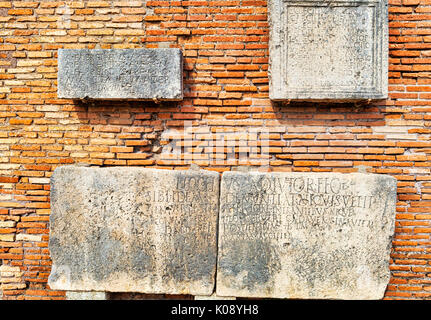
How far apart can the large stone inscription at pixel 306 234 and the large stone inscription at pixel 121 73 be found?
1002mm

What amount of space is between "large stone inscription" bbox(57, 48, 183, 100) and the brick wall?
6.2 inches

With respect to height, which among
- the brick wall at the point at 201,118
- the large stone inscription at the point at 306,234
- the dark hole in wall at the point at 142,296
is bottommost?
the dark hole in wall at the point at 142,296

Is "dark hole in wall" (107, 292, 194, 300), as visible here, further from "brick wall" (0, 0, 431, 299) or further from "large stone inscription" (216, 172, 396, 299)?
"brick wall" (0, 0, 431, 299)

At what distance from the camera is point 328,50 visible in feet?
8.30

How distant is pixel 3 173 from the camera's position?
9.00 feet

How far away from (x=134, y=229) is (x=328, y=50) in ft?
7.79

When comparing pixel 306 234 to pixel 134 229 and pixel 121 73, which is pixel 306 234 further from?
pixel 121 73

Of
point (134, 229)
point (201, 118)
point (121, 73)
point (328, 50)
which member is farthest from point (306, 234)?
point (121, 73)

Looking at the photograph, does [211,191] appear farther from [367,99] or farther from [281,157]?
[367,99]

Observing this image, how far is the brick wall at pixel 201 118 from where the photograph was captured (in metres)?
2.65

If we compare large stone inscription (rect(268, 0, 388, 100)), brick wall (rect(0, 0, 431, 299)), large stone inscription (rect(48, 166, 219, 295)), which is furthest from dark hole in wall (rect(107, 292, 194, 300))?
large stone inscription (rect(268, 0, 388, 100))

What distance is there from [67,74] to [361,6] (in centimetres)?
270

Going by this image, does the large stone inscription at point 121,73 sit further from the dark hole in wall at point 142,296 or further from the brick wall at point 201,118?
the dark hole in wall at point 142,296

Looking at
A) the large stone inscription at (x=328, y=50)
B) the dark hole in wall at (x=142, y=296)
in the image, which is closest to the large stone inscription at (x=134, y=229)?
the dark hole in wall at (x=142, y=296)
